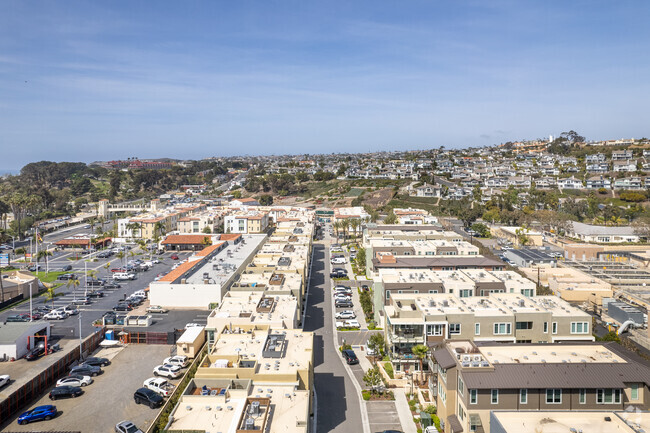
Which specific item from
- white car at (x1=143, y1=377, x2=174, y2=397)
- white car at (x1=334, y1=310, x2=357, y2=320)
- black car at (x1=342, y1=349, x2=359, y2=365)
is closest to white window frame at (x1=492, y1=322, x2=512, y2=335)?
black car at (x1=342, y1=349, x2=359, y2=365)

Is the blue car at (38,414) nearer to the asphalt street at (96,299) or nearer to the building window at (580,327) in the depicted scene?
the asphalt street at (96,299)

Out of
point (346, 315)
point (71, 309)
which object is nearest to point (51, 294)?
point (71, 309)

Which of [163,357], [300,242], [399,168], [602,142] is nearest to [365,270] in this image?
[300,242]

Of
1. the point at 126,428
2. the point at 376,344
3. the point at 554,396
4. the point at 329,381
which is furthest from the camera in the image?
the point at 376,344

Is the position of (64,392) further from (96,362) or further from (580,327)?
(580,327)

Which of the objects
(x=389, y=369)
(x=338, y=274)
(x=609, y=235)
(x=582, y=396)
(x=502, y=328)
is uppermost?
(x=609, y=235)

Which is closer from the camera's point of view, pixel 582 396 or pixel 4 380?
pixel 582 396

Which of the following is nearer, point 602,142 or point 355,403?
point 355,403

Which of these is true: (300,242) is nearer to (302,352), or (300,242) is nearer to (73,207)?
(302,352)
